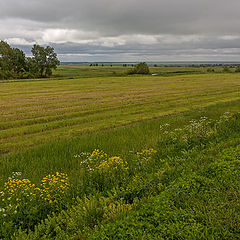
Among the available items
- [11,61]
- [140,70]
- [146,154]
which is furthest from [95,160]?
[140,70]

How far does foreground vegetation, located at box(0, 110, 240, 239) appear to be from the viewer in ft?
12.2

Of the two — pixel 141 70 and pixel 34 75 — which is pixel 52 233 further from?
pixel 141 70

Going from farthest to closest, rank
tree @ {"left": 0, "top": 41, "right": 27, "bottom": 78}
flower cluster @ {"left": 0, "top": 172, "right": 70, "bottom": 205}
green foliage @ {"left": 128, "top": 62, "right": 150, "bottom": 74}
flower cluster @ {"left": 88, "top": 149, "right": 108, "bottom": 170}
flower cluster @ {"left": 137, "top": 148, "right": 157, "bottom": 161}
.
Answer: green foliage @ {"left": 128, "top": 62, "right": 150, "bottom": 74} → tree @ {"left": 0, "top": 41, "right": 27, "bottom": 78} → flower cluster @ {"left": 137, "top": 148, "right": 157, "bottom": 161} → flower cluster @ {"left": 88, "top": 149, "right": 108, "bottom": 170} → flower cluster @ {"left": 0, "top": 172, "right": 70, "bottom": 205}

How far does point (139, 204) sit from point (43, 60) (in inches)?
3290

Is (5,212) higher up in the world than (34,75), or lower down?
lower down

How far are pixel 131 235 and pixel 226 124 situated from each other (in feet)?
29.2

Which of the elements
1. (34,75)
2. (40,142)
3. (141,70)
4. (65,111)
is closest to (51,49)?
(34,75)

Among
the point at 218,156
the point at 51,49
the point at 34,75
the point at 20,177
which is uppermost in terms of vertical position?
the point at 51,49

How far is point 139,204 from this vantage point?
450 centimetres

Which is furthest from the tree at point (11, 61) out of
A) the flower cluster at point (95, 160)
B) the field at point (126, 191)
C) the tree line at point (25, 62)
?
the flower cluster at point (95, 160)

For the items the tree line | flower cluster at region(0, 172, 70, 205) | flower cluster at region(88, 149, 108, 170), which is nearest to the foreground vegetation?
flower cluster at region(0, 172, 70, 205)

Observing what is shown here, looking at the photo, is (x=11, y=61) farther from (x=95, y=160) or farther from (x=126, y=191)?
(x=126, y=191)

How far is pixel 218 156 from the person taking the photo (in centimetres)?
662

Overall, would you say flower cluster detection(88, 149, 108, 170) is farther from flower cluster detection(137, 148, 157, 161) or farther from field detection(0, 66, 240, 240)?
flower cluster detection(137, 148, 157, 161)
